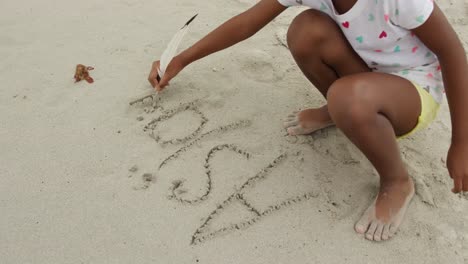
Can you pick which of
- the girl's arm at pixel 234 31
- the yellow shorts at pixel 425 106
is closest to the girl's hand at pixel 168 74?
the girl's arm at pixel 234 31

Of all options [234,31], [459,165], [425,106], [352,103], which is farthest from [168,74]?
[459,165]

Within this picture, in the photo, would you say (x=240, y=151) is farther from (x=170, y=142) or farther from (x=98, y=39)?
(x=98, y=39)

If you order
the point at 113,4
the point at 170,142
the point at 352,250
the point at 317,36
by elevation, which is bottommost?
the point at 352,250

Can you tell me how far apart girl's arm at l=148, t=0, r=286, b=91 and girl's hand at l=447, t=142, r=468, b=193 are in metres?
0.67

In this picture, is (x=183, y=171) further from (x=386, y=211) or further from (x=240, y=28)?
(x=386, y=211)

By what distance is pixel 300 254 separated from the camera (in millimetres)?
1241

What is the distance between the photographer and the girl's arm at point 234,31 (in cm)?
145

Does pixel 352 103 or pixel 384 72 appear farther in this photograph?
pixel 384 72

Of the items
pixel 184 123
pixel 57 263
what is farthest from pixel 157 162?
pixel 57 263

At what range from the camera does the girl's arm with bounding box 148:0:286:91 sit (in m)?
1.45

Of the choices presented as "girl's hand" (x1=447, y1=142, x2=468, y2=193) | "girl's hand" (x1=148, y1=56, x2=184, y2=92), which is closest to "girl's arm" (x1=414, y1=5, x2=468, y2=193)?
"girl's hand" (x1=447, y1=142, x2=468, y2=193)

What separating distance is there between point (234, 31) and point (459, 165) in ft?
2.64

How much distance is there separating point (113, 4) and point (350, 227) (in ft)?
5.50

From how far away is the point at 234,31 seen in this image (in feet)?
4.95
